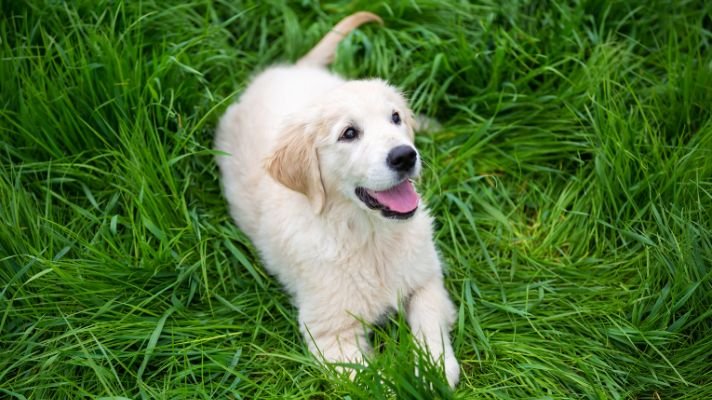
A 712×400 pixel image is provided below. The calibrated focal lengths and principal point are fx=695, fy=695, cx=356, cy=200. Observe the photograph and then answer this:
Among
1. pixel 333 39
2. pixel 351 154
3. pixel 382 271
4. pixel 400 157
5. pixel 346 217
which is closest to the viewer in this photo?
pixel 400 157

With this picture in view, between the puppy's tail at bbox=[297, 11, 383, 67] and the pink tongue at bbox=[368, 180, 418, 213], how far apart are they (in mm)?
1290

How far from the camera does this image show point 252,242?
325 centimetres

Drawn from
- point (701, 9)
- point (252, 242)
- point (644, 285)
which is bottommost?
point (252, 242)

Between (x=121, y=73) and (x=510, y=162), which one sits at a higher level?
(x=121, y=73)

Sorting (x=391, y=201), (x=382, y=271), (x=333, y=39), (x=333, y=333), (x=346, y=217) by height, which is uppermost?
(x=333, y=39)

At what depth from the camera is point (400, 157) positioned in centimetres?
245

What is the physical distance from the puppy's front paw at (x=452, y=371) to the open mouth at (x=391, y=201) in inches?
23.0

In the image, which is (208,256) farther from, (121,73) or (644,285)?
(644,285)

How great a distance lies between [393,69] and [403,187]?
1.20 meters

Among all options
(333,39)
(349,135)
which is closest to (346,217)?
(349,135)

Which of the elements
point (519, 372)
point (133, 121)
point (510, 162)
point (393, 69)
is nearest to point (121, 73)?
point (133, 121)

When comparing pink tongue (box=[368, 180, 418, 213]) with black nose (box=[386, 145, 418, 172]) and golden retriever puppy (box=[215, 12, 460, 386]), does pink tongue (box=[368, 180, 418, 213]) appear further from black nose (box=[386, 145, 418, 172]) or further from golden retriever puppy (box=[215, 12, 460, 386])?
black nose (box=[386, 145, 418, 172])

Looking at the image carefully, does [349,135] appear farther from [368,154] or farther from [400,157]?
[400,157]

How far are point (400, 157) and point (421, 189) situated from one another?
0.97 m
